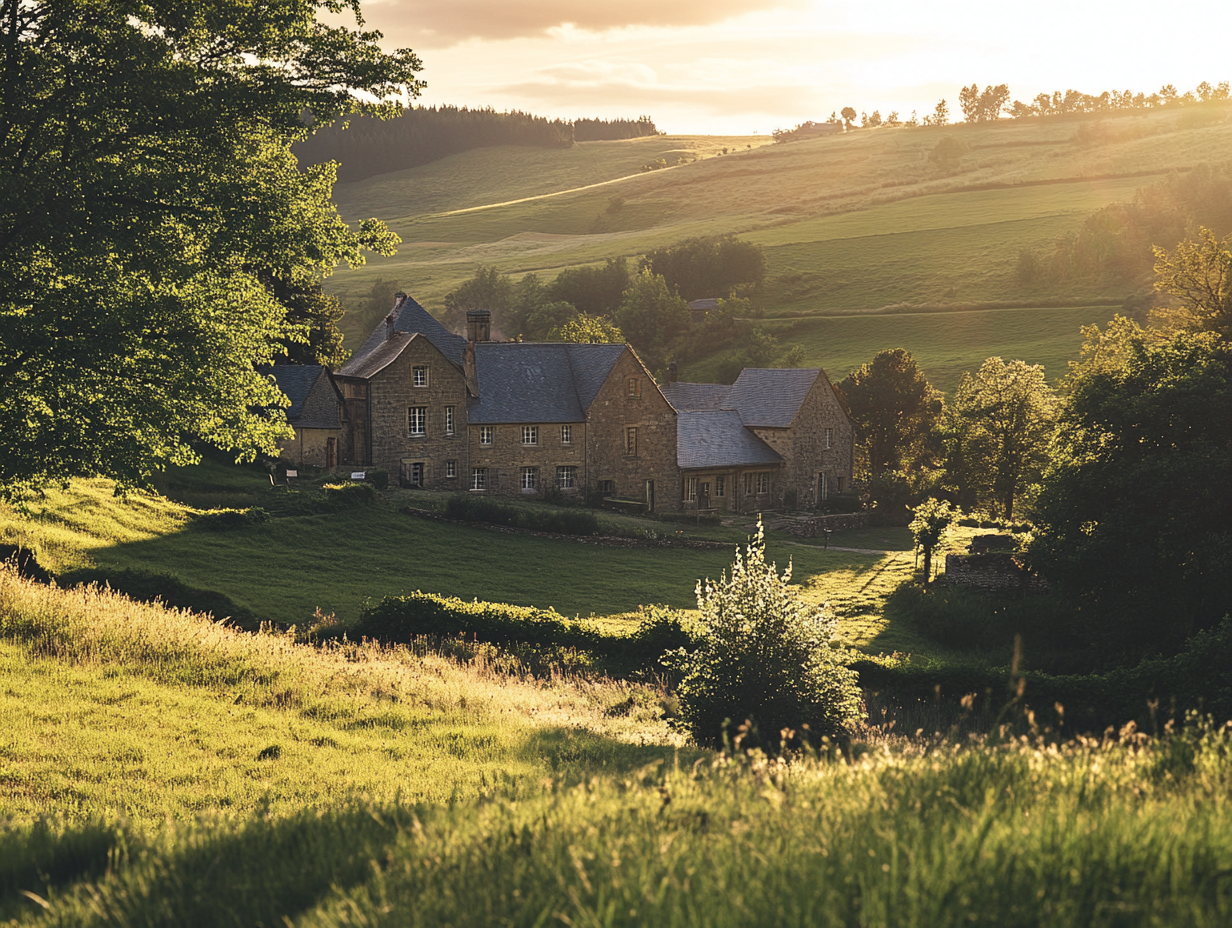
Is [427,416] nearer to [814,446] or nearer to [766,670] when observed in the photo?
[814,446]

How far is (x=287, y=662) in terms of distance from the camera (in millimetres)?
17109

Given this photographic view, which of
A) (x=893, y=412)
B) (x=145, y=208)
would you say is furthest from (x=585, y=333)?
(x=145, y=208)

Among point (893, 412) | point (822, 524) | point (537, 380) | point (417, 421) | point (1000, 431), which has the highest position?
point (537, 380)

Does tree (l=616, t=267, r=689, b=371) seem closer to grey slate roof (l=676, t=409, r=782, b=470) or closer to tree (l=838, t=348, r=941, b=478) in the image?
tree (l=838, t=348, r=941, b=478)

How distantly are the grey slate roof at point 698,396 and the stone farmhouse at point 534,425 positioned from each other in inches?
142

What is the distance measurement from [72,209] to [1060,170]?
17966 cm

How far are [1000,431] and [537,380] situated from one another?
104ft

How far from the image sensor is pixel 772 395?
226ft

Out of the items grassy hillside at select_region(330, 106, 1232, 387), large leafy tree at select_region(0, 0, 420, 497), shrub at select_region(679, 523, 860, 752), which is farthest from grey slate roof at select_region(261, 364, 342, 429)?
grassy hillside at select_region(330, 106, 1232, 387)

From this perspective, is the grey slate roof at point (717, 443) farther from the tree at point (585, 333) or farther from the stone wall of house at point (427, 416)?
the tree at point (585, 333)

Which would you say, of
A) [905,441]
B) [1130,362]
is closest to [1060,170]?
[905,441]

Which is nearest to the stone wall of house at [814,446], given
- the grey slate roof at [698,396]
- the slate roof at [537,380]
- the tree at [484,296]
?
the grey slate roof at [698,396]

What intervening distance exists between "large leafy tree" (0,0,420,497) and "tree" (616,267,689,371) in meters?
95.5

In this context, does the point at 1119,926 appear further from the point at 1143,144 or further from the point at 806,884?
the point at 1143,144
